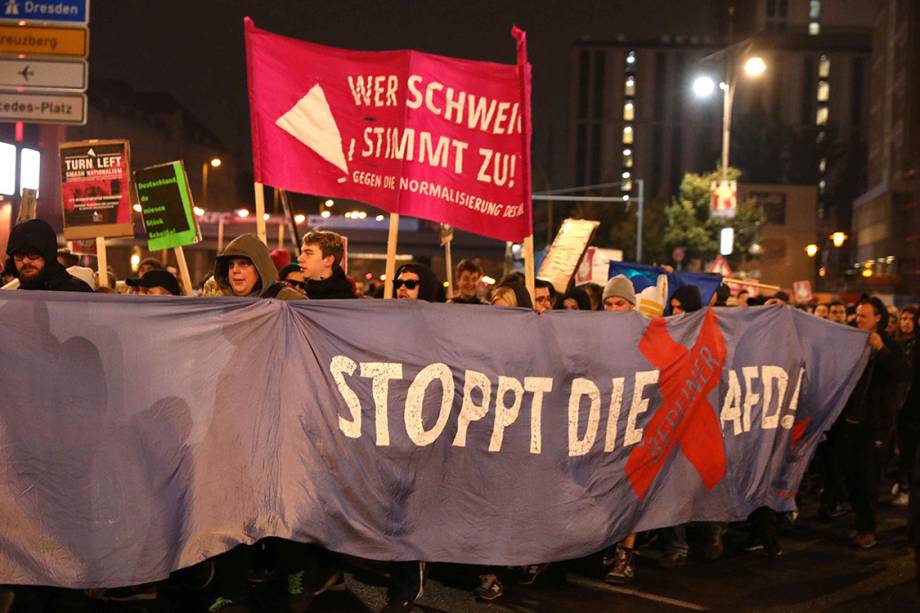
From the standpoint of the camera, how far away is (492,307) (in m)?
6.43

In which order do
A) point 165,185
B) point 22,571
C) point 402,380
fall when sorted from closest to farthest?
point 22,571 < point 402,380 < point 165,185

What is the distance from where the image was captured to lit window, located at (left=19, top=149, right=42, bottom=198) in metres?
10.3

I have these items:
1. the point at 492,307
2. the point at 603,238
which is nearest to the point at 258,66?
the point at 492,307

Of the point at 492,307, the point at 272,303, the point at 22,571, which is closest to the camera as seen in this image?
the point at 22,571

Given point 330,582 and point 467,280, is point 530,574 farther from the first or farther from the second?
point 467,280

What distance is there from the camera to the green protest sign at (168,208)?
32.8 feet

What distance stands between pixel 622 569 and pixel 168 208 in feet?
17.0

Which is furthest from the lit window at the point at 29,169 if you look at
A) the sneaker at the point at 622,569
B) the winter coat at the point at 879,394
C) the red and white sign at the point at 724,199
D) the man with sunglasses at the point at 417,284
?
the red and white sign at the point at 724,199

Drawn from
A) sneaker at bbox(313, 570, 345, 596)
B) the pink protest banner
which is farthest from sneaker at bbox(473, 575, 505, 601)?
the pink protest banner

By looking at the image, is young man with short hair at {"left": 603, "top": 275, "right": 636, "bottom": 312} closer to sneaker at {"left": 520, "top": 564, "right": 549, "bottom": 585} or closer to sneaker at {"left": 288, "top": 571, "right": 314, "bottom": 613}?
sneaker at {"left": 520, "top": 564, "right": 549, "bottom": 585}

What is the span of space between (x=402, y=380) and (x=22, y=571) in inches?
79.8

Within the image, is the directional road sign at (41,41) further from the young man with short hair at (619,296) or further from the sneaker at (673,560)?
the sneaker at (673,560)

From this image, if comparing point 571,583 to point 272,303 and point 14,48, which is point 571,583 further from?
point 14,48

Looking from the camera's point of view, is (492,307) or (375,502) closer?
(375,502)
